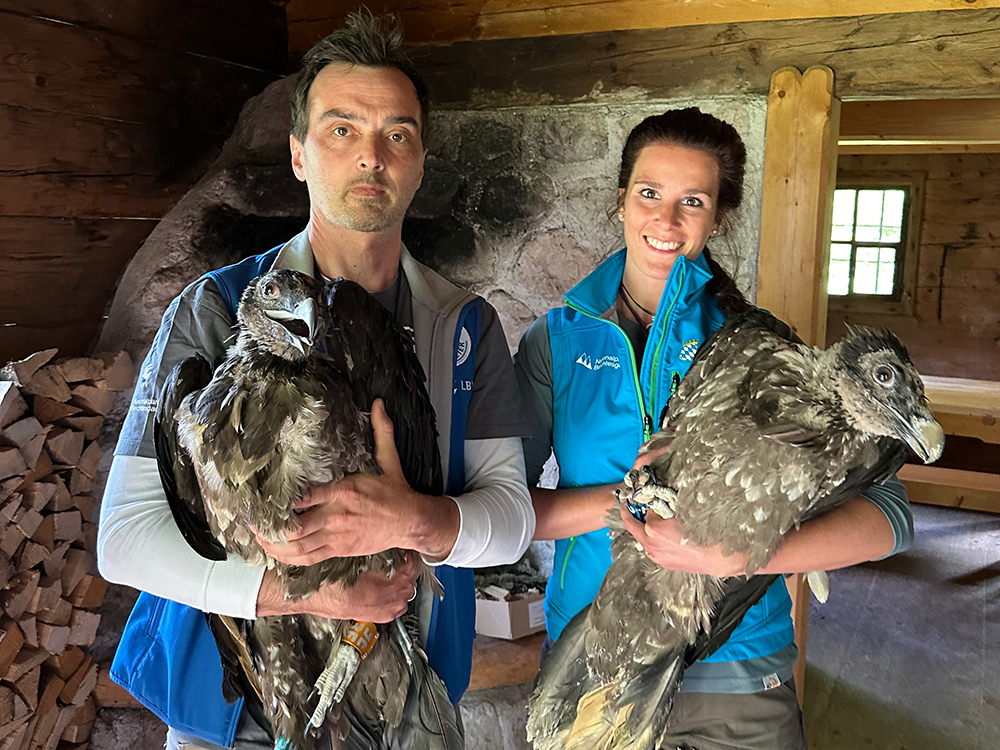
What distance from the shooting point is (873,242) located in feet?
29.0

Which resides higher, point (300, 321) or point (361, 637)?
point (300, 321)

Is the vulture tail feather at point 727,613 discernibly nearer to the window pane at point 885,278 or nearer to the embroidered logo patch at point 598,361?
the embroidered logo patch at point 598,361

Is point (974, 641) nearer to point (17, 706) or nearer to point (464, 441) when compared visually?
point (464, 441)

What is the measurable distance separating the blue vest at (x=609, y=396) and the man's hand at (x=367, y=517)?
1.68 feet

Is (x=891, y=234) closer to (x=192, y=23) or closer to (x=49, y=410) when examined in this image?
(x=192, y=23)

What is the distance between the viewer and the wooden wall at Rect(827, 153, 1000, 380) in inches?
328

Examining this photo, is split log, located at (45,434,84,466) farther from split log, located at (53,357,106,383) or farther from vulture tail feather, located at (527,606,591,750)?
vulture tail feather, located at (527,606,591,750)

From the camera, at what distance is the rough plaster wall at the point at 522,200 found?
3.26 meters

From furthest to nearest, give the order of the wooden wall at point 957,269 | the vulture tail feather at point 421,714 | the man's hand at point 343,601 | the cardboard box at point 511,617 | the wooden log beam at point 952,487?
the wooden wall at point 957,269, the wooden log beam at point 952,487, the cardboard box at point 511,617, the vulture tail feather at point 421,714, the man's hand at point 343,601

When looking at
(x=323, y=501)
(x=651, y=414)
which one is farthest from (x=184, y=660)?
(x=651, y=414)

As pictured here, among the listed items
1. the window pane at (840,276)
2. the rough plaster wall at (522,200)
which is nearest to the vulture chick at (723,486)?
the rough plaster wall at (522,200)

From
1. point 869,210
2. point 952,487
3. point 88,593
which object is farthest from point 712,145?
point 869,210

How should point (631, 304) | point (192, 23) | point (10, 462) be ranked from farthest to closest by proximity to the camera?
point (192, 23), point (10, 462), point (631, 304)

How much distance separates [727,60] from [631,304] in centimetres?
157
